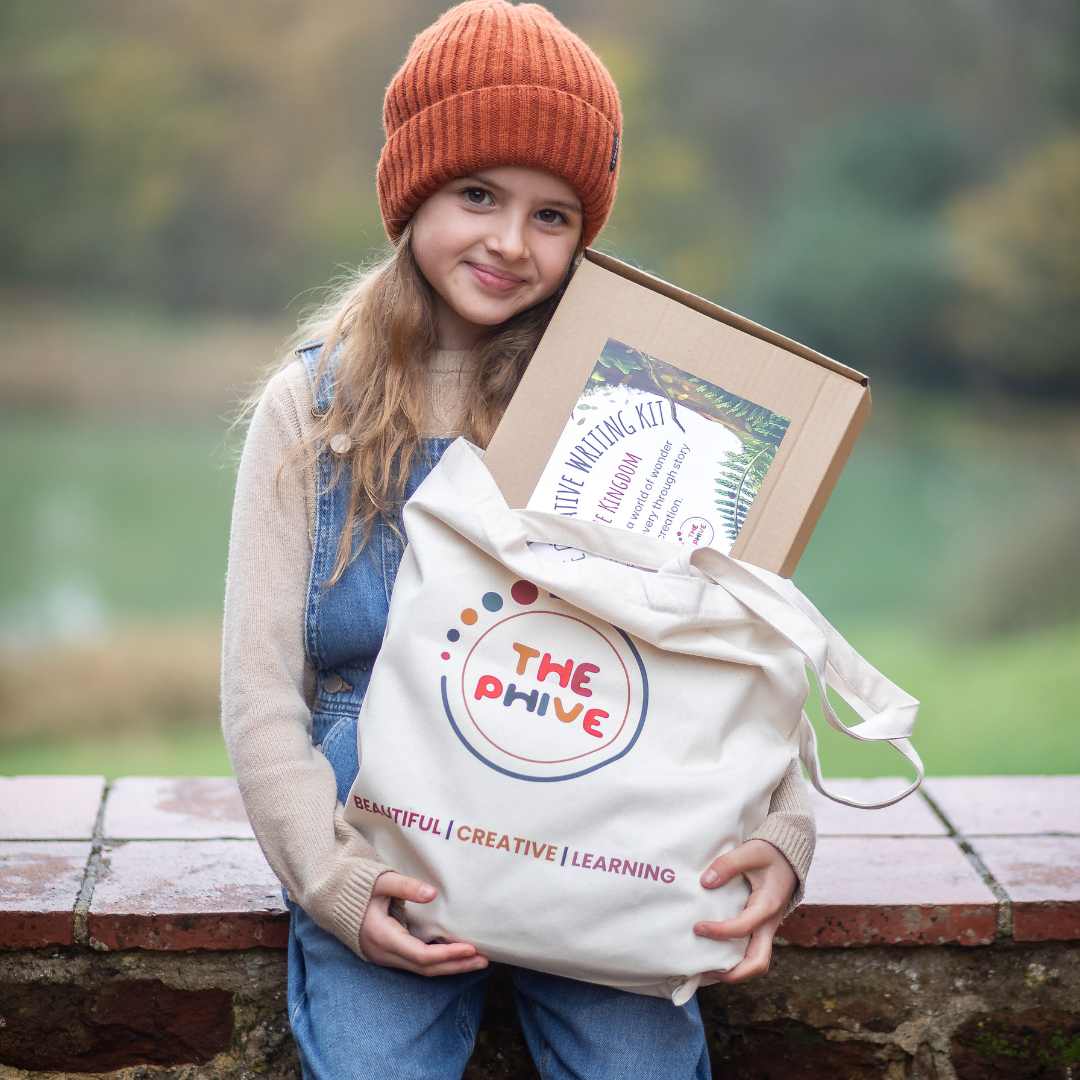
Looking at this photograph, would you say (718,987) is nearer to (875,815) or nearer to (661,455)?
(875,815)

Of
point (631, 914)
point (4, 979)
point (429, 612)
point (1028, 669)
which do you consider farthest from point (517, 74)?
point (1028, 669)

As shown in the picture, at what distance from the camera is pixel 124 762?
5176 mm

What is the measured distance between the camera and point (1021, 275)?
6.46 metres

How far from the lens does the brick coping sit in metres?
1.37

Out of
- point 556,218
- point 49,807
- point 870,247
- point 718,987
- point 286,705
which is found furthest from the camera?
point 870,247

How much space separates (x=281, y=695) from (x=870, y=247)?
5.86 m

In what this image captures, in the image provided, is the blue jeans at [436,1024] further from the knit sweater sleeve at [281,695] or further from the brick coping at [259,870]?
the brick coping at [259,870]

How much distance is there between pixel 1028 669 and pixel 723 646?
14.4 ft

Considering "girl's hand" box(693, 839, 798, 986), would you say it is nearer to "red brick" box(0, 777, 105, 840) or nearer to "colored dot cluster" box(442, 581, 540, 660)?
"colored dot cluster" box(442, 581, 540, 660)

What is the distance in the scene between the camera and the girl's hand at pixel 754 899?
110 cm

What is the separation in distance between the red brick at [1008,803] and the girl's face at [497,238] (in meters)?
0.85

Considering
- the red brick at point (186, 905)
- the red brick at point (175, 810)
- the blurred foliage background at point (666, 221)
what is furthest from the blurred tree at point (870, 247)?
the red brick at point (186, 905)

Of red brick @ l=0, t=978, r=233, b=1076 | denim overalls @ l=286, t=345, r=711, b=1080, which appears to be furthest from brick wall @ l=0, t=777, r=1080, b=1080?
denim overalls @ l=286, t=345, r=711, b=1080

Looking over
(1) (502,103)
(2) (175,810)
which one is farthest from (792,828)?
(2) (175,810)
